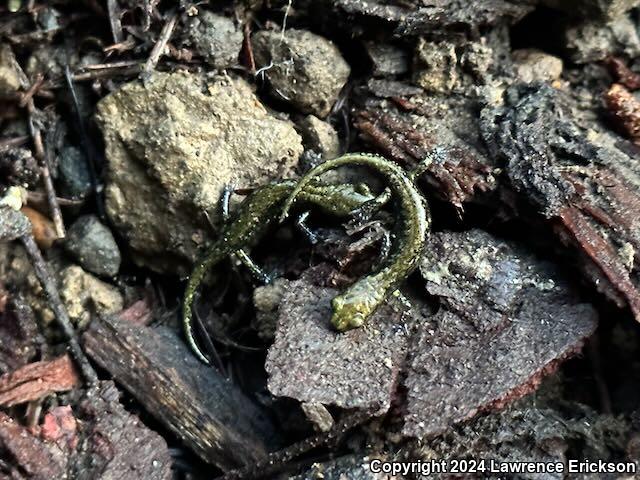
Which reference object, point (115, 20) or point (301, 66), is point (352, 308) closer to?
point (301, 66)

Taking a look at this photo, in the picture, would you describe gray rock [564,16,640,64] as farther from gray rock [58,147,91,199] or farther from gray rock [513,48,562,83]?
gray rock [58,147,91,199]

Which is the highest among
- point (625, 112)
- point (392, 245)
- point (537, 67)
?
point (537, 67)

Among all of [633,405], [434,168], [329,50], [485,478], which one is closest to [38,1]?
[329,50]

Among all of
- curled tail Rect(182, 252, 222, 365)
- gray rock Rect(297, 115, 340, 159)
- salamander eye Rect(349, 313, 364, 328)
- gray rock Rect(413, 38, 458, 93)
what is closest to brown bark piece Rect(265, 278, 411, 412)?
salamander eye Rect(349, 313, 364, 328)

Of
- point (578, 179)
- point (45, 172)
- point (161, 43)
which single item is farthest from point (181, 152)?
point (578, 179)

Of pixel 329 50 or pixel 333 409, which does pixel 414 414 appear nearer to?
pixel 333 409
